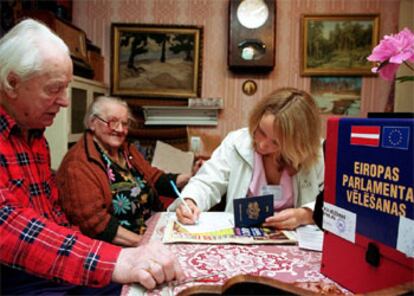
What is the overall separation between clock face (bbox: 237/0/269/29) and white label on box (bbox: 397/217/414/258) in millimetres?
2464

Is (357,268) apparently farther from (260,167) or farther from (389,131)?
(260,167)

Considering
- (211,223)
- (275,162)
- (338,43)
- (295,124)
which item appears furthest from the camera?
(338,43)

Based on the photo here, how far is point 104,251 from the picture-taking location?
0.80 metres

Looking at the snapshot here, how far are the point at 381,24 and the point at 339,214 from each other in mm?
2694

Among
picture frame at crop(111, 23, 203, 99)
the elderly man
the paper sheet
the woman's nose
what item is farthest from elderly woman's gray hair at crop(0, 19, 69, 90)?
picture frame at crop(111, 23, 203, 99)

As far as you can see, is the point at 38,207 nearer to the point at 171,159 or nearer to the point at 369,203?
the point at 369,203

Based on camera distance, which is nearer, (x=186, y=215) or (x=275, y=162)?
(x=186, y=215)

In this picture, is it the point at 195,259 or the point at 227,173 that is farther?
the point at 227,173

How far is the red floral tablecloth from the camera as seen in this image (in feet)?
2.46

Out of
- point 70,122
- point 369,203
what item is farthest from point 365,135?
point 70,122

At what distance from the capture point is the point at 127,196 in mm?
1761

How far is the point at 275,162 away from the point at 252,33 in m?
1.56

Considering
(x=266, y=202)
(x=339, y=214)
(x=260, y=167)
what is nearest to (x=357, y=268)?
(x=339, y=214)

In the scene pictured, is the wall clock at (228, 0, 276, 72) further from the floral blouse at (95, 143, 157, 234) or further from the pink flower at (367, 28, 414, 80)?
the pink flower at (367, 28, 414, 80)
